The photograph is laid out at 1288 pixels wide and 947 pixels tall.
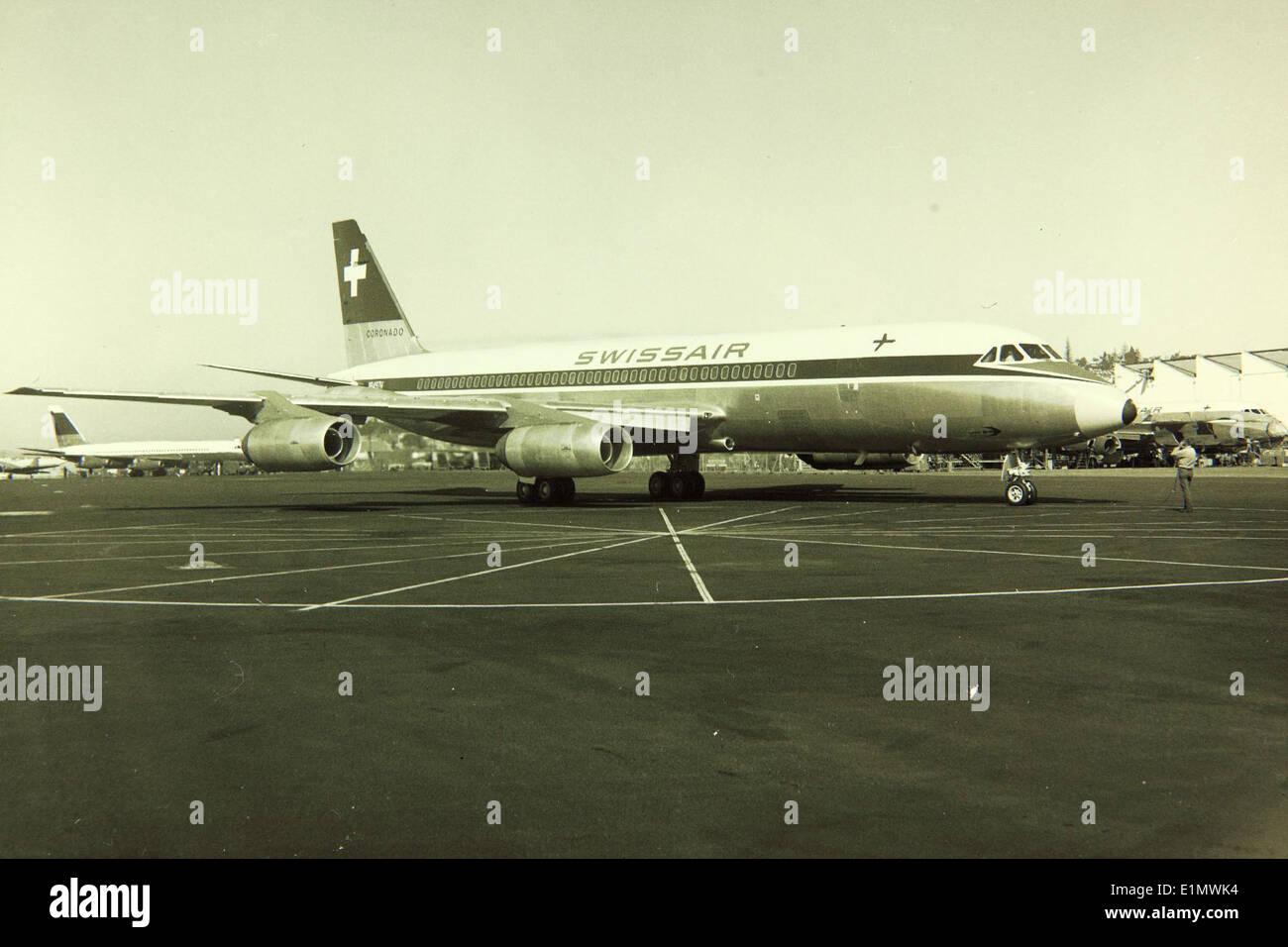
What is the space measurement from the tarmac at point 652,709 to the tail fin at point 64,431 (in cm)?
9177

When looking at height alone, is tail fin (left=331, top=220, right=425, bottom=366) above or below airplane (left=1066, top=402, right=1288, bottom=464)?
above

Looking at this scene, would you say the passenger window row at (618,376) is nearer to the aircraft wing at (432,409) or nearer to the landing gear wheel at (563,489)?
the aircraft wing at (432,409)

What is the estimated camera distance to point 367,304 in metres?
35.5

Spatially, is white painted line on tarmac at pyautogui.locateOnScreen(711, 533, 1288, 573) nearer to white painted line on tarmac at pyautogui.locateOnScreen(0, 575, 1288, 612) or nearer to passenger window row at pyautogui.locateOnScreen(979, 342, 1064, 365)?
white painted line on tarmac at pyautogui.locateOnScreen(0, 575, 1288, 612)

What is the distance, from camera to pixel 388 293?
35094mm

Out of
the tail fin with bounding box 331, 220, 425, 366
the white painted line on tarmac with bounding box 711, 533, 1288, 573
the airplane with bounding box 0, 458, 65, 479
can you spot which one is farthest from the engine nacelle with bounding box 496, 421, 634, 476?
the airplane with bounding box 0, 458, 65, 479

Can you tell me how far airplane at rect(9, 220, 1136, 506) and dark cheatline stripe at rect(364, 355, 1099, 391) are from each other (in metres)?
0.04

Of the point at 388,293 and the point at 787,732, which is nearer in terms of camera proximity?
the point at 787,732

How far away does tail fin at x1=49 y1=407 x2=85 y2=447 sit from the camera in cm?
9181

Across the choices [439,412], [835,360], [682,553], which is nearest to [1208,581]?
[682,553]

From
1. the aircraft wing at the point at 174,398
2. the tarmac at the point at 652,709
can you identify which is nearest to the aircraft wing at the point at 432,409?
the aircraft wing at the point at 174,398

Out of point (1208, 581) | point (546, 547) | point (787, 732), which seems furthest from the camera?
point (546, 547)
